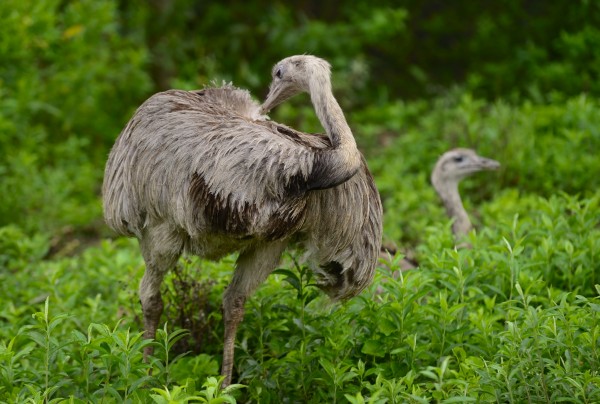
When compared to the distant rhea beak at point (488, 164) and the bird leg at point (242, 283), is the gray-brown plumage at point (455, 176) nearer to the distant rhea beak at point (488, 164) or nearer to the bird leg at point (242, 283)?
the distant rhea beak at point (488, 164)

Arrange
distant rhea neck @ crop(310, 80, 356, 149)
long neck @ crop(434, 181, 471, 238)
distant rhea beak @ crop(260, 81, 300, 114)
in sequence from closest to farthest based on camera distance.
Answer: distant rhea neck @ crop(310, 80, 356, 149), distant rhea beak @ crop(260, 81, 300, 114), long neck @ crop(434, 181, 471, 238)

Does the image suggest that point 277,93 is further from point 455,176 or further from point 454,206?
point 455,176

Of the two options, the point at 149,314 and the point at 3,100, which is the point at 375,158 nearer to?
the point at 3,100

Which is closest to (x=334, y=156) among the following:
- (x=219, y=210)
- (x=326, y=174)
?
(x=326, y=174)

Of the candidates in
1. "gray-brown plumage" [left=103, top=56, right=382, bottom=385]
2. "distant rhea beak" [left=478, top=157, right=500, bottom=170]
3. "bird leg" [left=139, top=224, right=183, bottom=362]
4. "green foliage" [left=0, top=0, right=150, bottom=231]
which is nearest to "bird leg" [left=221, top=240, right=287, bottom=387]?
"gray-brown plumage" [left=103, top=56, right=382, bottom=385]

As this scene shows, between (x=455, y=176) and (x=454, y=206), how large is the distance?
1.09 feet

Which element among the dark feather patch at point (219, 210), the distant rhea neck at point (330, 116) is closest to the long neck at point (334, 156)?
the distant rhea neck at point (330, 116)

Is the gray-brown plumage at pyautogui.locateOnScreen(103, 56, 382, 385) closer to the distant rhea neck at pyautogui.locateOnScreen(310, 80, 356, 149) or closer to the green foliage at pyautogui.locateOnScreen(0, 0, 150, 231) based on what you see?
the distant rhea neck at pyautogui.locateOnScreen(310, 80, 356, 149)

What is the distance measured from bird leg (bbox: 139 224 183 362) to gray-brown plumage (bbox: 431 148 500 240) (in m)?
2.42

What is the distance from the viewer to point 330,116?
3.59 m

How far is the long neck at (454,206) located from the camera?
617cm

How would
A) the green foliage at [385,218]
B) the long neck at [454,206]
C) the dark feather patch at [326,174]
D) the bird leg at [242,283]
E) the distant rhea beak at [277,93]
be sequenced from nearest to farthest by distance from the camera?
the dark feather patch at [326,174] < the green foliage at [385,218] < the bird leg at [242,283] < the distant rhea beak at [277,93] < the long neck at [454,206]

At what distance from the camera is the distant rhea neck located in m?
3.52

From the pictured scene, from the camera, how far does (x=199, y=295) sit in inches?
183
